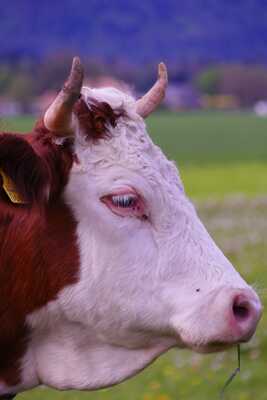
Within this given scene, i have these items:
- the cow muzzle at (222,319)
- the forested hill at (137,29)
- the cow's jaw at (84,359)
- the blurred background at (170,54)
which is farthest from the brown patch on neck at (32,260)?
the forested hill at (137,29)

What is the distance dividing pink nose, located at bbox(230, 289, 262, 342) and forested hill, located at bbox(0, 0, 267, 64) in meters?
13.5

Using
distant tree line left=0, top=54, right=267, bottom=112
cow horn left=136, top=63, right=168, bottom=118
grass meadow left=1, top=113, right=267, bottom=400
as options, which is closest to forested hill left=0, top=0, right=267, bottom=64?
distant tree line left=0, top=54, right=267, bottom=112

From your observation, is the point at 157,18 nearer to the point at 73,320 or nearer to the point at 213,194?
the point at 213,194

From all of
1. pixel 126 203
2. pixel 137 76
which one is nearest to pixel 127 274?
pixel 126 203

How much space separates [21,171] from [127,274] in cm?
57

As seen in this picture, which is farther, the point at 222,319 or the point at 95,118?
the point at 95,118

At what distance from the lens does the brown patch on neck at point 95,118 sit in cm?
379

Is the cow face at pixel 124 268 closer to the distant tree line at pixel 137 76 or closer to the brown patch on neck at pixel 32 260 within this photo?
the brown patch on neck at pixel 32 260

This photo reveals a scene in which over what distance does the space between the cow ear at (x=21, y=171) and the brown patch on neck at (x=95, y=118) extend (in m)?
0.25

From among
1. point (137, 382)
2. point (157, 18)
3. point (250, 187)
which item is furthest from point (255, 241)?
point (250, 187)

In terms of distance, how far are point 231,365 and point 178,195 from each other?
5.62m

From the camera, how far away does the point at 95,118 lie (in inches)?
150

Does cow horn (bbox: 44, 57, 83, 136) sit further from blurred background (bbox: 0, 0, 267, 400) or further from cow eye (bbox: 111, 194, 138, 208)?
blurred background (bbox: 0, 0, 267, 400)

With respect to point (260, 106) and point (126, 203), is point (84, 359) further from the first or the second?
point (260, 106)
